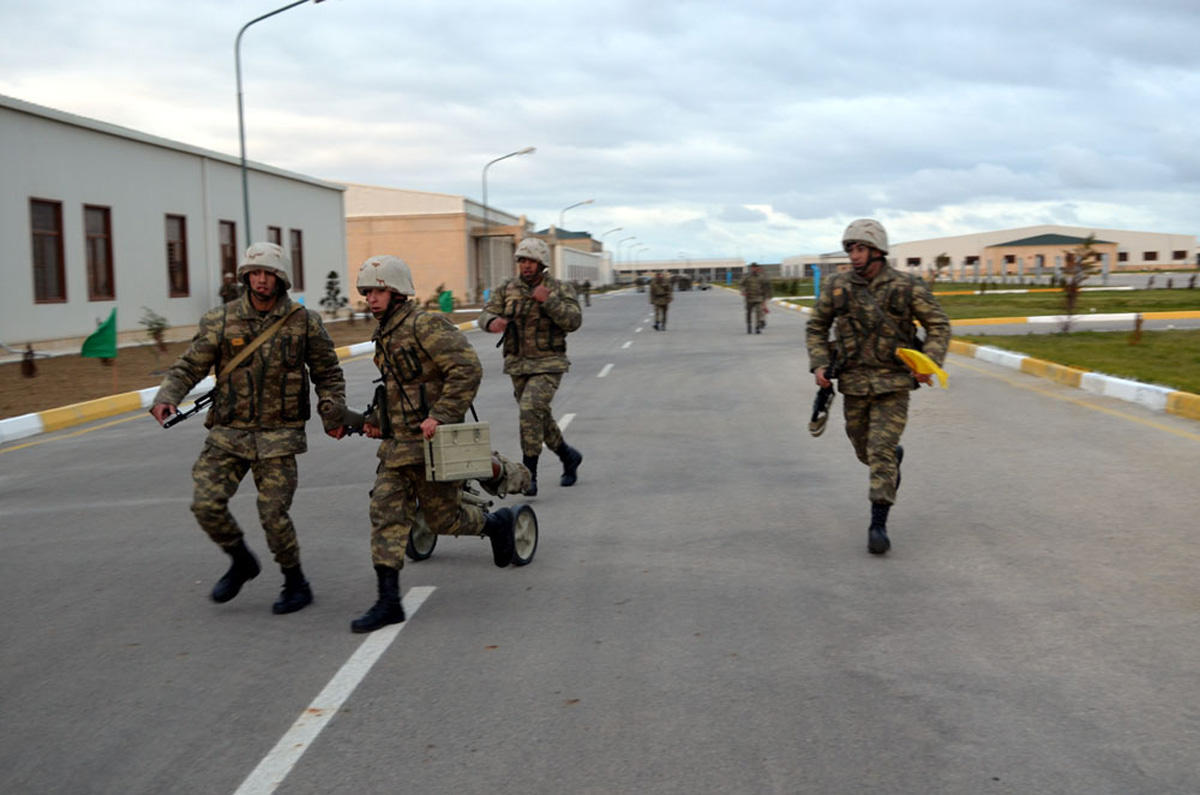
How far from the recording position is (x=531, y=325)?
8.14 m

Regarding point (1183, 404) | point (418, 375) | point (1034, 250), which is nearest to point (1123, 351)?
point (1183, 404)

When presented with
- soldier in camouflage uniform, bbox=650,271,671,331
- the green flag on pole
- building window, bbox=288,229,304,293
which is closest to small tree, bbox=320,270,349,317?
building window, bbox=288,229,304,293

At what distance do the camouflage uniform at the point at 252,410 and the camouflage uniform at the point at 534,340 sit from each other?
280 cm

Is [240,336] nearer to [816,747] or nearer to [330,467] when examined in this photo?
[816,747]

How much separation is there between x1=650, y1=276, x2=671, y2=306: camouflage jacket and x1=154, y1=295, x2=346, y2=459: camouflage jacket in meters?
27.1

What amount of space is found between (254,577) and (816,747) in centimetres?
305

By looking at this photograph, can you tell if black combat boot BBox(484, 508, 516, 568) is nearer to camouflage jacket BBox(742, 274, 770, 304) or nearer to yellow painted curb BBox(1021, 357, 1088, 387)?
yellow painted curb BBox(1021, 357, 1088, 387)

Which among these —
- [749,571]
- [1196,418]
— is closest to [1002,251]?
[1196,418]

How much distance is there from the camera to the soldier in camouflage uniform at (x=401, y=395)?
5180 millimetres

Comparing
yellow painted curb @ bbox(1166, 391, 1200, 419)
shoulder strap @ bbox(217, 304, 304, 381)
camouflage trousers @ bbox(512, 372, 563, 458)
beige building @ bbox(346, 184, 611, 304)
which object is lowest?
yellow painted curb @ bbox(1166, 391, 1200, 419)

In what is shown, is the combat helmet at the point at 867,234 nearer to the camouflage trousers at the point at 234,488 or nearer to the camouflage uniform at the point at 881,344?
the camouflage uniform at the point at 881,344

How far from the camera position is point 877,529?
6430 mm

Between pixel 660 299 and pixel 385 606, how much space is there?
2774 centimetres

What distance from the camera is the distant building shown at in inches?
907
